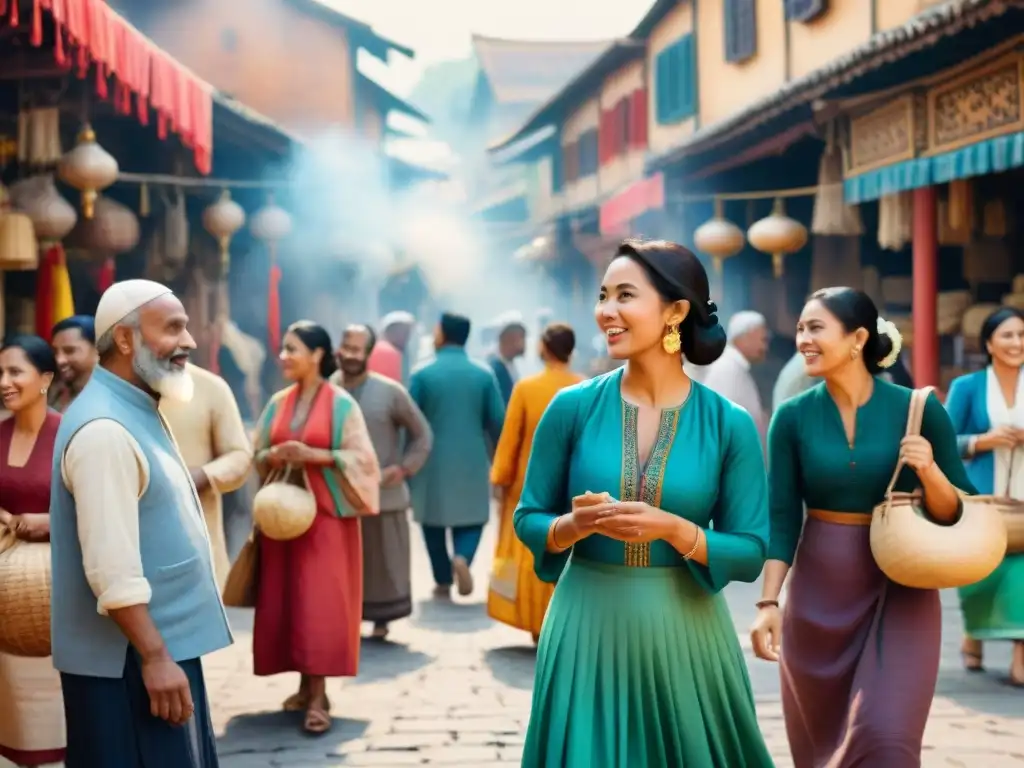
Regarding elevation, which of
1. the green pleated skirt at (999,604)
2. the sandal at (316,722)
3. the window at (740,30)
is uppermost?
the window at (740,30)

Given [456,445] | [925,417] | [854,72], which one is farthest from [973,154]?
[925,417]

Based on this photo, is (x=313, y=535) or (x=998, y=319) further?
(x=998, y=319)

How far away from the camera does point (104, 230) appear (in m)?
11.6

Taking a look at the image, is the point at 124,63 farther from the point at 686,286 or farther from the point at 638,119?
the point at 638,119

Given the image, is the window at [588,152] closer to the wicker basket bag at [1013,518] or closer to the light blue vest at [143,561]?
the wicker basket bag at [1013,518]

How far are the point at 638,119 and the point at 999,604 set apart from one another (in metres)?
19.1

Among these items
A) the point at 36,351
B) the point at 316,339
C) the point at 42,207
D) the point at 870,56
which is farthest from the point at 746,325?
the point at 36,351

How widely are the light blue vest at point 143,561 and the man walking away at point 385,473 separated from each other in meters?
5.37

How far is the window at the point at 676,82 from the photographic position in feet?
72.4

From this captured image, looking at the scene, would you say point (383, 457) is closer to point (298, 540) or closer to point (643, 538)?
point (298, 540)

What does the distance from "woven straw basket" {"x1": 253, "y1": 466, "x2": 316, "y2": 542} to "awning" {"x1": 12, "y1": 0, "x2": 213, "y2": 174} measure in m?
2.32

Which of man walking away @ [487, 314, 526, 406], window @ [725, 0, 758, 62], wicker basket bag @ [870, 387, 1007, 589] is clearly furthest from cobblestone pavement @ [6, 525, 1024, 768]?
window @ [725, 0, 758, 62]

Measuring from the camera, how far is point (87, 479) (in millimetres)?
3980

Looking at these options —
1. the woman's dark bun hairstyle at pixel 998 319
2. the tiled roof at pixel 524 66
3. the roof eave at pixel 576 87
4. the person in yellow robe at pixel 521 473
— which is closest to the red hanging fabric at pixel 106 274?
the person in yellow robe at pixel 521 473
